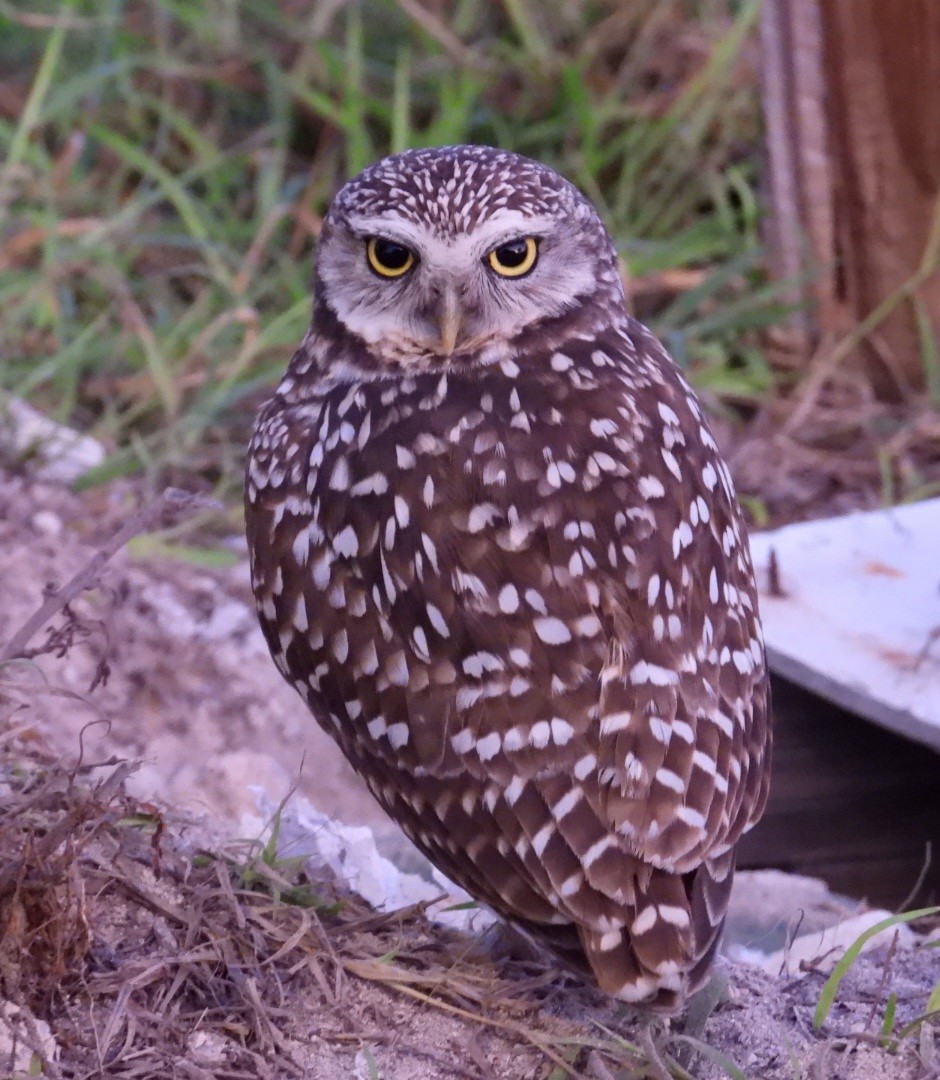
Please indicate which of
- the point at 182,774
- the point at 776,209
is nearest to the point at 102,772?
the point at 182,774

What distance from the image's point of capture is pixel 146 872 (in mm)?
2199

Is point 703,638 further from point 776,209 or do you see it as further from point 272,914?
point 776,209

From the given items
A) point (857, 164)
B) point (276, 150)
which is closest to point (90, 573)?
point (857, 164)

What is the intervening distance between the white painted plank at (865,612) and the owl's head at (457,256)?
1.12 meters

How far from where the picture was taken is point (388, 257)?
2439 millimetres

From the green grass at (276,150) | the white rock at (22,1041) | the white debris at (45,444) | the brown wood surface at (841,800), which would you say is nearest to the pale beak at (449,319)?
the white rock at (22,1041)

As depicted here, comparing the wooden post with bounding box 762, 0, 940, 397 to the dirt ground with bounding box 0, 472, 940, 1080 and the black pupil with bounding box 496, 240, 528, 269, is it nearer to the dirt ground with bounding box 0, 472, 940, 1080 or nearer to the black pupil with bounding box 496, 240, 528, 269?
the black pupil with bounding box 496, 240, 528, 269

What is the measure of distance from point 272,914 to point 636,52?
13.5ft

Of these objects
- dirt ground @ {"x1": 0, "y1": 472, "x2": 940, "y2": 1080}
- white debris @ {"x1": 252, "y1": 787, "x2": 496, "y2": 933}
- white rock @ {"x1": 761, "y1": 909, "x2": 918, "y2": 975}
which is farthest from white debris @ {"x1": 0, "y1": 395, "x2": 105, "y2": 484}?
white rock @ {"x1": 761, "y1": 909, "x2": 918, "y2": 975}

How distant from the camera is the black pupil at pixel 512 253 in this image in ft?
7.89

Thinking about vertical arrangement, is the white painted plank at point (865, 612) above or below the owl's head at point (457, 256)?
below

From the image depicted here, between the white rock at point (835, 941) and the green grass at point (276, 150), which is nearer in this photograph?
the white rock at point (835, 941)

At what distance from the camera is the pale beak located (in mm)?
2316

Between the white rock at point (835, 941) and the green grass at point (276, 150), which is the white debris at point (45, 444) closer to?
the green grass at point (276, 150)
